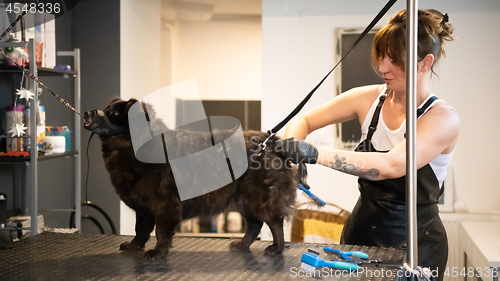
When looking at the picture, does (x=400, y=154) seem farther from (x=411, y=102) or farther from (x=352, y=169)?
(x=411, y=102)

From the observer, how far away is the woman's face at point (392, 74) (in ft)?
3.77

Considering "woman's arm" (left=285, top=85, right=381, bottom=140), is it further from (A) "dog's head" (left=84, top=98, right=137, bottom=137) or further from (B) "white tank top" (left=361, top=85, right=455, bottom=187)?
(A) "dog's head" (left=84, top=98, right=137, bottom=137)

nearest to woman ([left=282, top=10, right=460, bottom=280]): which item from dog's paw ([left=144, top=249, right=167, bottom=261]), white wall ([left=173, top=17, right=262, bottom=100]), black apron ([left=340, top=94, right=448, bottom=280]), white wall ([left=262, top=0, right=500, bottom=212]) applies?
black apron ([left=340, top=94, right=448, bottom=280])

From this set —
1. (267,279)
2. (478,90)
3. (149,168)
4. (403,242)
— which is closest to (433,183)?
(403,242)

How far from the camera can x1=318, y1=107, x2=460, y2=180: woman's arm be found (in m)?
1.03

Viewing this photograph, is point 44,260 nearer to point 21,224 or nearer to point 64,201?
point 21,224

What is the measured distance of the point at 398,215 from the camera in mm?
1238

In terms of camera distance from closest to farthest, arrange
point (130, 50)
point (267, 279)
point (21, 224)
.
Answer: point (267, 279) < point (21, 224) < point (130, 50)

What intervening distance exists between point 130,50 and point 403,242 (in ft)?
6.28

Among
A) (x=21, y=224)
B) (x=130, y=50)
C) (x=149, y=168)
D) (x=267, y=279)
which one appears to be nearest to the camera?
(x=267, y=279)

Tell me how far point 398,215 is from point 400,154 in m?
0.31

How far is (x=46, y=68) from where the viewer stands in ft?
6.41

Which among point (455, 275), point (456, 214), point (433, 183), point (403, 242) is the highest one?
point (433, 183)

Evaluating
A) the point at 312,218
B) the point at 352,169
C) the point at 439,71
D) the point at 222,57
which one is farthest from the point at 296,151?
the point at 222,57
